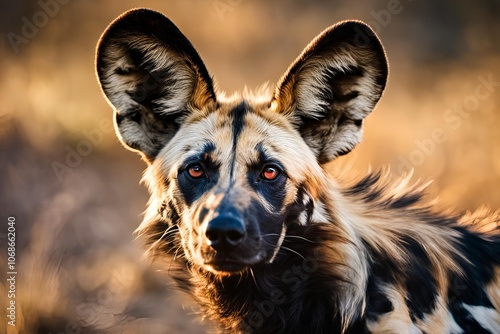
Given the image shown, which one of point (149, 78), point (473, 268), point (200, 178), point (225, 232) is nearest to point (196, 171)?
point (200, 178)

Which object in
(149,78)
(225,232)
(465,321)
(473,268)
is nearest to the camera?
(225,232)

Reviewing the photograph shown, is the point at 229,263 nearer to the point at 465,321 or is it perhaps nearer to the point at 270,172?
the point at 270,172

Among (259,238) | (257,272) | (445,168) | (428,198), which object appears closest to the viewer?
(259,238)

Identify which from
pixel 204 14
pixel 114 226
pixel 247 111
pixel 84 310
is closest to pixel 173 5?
pixel 204 14

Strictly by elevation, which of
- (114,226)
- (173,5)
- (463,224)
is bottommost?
(114,226)

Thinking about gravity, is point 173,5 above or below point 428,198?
below

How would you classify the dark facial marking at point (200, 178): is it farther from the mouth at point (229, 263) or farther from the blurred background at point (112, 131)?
the blurred background at point (112, 131)

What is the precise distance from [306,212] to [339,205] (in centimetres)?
23

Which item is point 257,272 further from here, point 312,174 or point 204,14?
point 204,14

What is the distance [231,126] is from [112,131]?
18.6 ft

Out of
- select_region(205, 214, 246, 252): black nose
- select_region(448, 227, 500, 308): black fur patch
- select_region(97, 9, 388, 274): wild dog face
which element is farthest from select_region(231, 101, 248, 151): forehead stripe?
select_region(448, 227, 500, 308): black fur patch

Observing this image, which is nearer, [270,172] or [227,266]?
[227,266]

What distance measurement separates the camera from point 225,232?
9.73ft

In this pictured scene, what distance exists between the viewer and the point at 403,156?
8055 millimetres
